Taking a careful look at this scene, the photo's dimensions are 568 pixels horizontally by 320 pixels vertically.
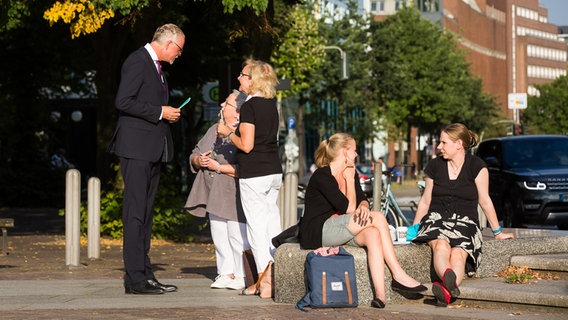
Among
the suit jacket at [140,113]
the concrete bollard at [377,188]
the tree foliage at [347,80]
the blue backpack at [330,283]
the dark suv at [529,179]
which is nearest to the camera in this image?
the blue backpack at [330,283]

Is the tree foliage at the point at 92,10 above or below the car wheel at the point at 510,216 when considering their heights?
above

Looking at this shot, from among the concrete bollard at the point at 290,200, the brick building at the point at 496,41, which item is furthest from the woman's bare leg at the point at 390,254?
the brick building at the point at 496,41

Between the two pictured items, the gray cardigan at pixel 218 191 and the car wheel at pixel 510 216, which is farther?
the car wheel at pixel 510 216

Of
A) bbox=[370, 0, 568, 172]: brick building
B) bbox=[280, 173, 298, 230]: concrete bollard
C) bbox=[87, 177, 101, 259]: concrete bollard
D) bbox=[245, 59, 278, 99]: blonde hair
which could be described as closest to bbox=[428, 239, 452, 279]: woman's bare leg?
bbox=[245, 59, 278, 99]: blonde hair

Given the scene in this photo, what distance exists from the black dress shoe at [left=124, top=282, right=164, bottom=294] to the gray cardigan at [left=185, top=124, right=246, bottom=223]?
2.88ft

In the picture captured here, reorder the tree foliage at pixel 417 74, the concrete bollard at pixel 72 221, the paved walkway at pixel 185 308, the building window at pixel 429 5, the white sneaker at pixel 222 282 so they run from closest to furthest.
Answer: the paved walkway at pixel 185 308 → the white sneaker at pixel 222 282 → the concrete bollard at pixel 72 221 → the tree foliage at pixel 417 74 → the building window at pixel 429 5

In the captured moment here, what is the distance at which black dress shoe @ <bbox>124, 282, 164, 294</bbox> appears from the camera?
35.2 feet

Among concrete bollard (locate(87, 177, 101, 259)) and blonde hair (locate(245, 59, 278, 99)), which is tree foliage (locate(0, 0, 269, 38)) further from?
blonde hair (locate(245, 59, 278, 99))

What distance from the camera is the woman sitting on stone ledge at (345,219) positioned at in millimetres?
10008

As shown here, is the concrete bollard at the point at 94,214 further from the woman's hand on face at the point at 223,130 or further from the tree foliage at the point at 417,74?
the tree foliage at the point at 417,74

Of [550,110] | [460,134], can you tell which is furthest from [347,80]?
[550,110]

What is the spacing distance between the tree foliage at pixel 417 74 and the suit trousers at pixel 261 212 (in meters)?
60.2

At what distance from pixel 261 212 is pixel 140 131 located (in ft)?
3.85

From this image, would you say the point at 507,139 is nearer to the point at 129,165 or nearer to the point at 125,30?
the point at 125,30
